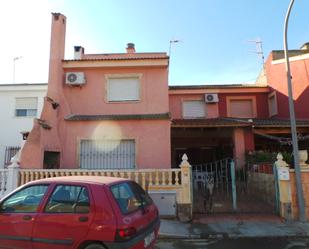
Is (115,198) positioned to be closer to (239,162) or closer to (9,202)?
(9,202)

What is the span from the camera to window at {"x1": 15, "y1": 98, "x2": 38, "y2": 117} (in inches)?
689

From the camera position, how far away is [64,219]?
475 centimetres

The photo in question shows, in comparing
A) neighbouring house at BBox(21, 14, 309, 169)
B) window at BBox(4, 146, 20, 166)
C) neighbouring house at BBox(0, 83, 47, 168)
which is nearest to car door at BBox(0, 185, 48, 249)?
neighbouring house at BBox(21, 14, 309, 169)

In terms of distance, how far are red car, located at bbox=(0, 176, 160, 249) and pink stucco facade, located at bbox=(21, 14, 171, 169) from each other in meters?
5.70

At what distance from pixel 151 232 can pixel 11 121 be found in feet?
48.3

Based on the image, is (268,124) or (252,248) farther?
(268,124)

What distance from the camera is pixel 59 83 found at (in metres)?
12.5

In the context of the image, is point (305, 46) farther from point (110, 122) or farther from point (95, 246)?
point (95, 246)

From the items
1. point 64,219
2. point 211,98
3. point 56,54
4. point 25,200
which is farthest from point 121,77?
point 64,219

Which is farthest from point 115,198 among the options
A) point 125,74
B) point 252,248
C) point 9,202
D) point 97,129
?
point 125,74

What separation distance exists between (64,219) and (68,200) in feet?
0.98

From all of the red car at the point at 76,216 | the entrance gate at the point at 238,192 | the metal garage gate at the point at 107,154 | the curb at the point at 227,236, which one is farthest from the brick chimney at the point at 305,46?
the red car at the point at 76,216

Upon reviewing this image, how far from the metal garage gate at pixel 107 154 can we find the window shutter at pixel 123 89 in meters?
1.97

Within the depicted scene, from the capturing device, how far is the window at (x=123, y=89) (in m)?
12.8
